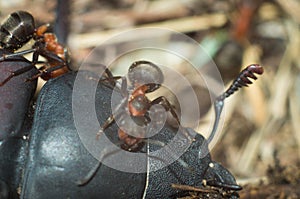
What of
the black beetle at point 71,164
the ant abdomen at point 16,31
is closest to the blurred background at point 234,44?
the ant abdomen at point 16,31

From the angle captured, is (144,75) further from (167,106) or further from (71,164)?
(71,164)

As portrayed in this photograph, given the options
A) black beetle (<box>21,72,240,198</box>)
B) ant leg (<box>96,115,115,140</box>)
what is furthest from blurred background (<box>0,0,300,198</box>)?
ant leg (<box>96,115,115,140</box>)

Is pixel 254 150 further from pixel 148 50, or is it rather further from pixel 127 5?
pixel 127 5

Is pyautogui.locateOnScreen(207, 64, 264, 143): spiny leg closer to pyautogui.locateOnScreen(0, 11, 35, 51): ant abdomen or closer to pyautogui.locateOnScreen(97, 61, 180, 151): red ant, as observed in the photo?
pyautogui.locateOnScreen(97, 61, 180, 151): red ant

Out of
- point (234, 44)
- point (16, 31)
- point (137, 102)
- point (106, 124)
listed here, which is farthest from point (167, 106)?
point (234, 44)

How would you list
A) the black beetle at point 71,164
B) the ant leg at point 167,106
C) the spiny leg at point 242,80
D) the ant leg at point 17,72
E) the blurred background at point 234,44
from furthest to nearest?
the blurred background at point 234,44 → the spiny leg at point 242,80 → the ant leg at point 167,106 → the ant leg at point 17,72 → the black beetle at point 71,164

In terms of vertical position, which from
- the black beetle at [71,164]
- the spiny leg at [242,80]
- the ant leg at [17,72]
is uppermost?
the ant leg at [17,72]

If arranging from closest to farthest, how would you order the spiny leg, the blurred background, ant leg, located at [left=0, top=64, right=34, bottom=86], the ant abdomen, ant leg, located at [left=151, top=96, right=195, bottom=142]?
1. ant leg, located at [left=0, top=64, right=34, bottom=86]
2. ant leg, located at [left=151, top=96, right=195, bottom=142]
3. the spiny leg
4. the ant abdomen
5. the blurred background

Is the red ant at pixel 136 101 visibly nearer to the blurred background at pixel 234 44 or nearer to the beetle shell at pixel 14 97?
the beetle shell at pixel 14 97
